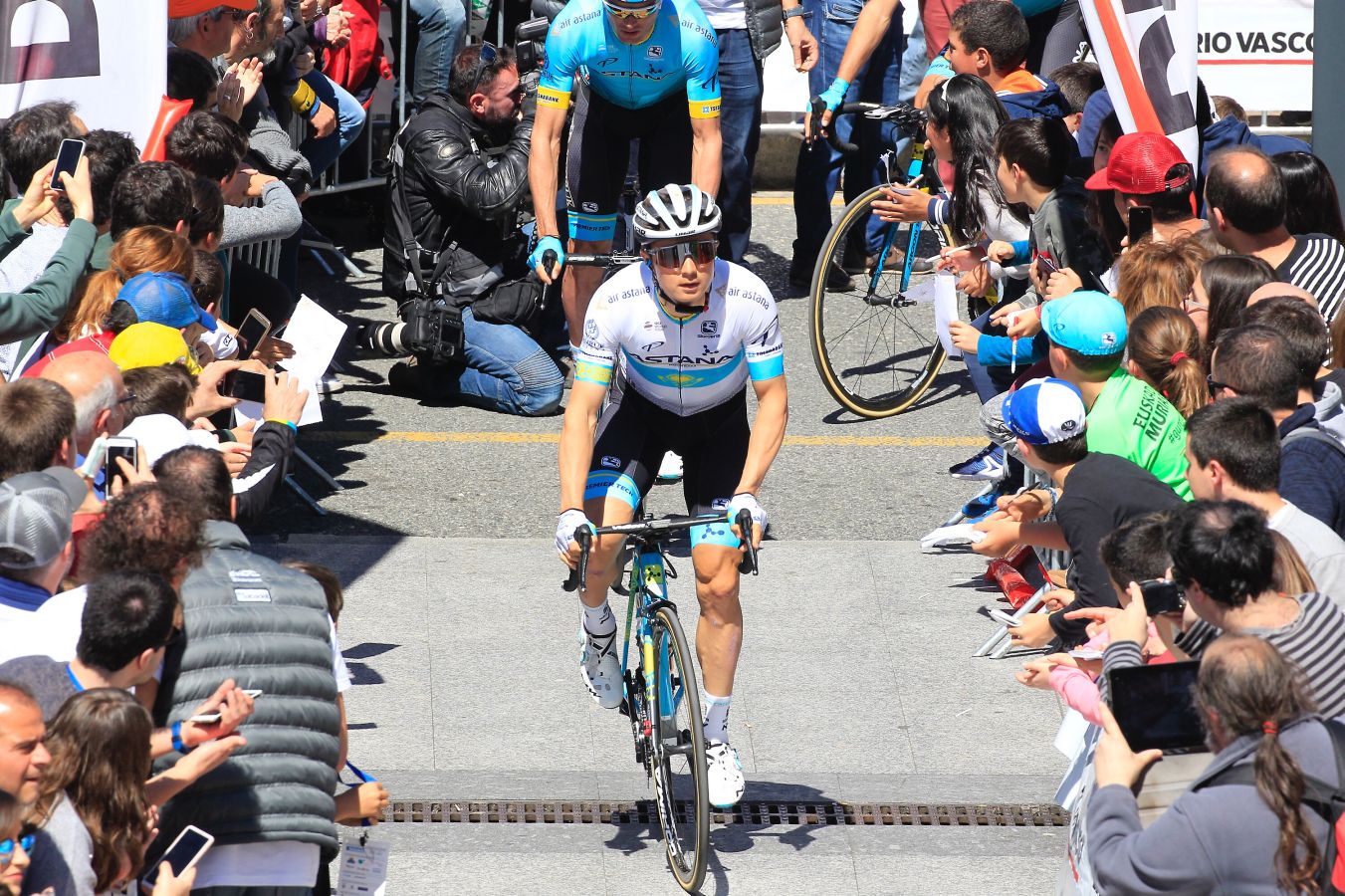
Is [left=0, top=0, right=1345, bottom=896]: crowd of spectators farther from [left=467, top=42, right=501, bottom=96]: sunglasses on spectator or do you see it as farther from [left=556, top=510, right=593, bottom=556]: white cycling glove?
[left=467, top=42, right=501, bottom=96]: sunglasses on spectator

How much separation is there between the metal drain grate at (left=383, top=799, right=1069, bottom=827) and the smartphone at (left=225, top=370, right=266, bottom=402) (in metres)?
1.88

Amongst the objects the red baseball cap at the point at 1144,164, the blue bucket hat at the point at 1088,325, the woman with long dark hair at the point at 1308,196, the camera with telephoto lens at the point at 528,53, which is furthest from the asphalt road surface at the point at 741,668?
the camera with telephoto lens at the point at 528,53

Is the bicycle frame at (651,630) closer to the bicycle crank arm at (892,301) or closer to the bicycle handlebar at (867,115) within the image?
the bicycle handlebar at (867,115)

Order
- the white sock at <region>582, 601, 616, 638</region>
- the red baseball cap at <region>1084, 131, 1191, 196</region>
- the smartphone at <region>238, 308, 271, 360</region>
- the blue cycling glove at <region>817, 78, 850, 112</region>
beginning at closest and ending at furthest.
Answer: the white sock at <region>582, 601, 616, 638</region> < the smartphone at <region>238, 308, 271, 360</region> < the red baseball cap at <region>1084, 131, 1191, 196</region> < the blue cycling glove at <region>817, 78, 850, 112</region>

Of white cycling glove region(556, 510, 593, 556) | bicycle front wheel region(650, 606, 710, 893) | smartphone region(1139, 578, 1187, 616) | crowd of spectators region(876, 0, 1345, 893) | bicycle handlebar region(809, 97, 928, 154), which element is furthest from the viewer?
bicycle handlebar region(809, 97, 928, 154)

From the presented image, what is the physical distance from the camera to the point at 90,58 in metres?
6.75

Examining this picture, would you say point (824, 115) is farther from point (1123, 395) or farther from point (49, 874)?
point (49, 874)

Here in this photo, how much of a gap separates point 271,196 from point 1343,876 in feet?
19.2

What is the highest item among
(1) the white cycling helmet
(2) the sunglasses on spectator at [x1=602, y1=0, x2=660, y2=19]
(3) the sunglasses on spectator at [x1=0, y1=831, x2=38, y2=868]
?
(2) the sunglasses on spectator at [x1=602, y1=0, x2=660, y2=19]

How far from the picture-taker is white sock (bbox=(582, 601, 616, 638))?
5672mm

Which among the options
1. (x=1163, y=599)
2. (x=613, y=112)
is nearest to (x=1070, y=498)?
(x=1163, y=599)

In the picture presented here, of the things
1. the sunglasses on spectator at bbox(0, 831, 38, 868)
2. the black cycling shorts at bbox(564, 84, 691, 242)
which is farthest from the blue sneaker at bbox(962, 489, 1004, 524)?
the sunglasses on spectator at bbox(0, 831, 38, 868)

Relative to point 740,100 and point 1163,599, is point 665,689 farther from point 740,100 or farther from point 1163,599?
point 740,100

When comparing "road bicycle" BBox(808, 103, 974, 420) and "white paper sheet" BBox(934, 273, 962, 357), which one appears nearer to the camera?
"white paper sheet" BBox(934, 273, 962, 357)
